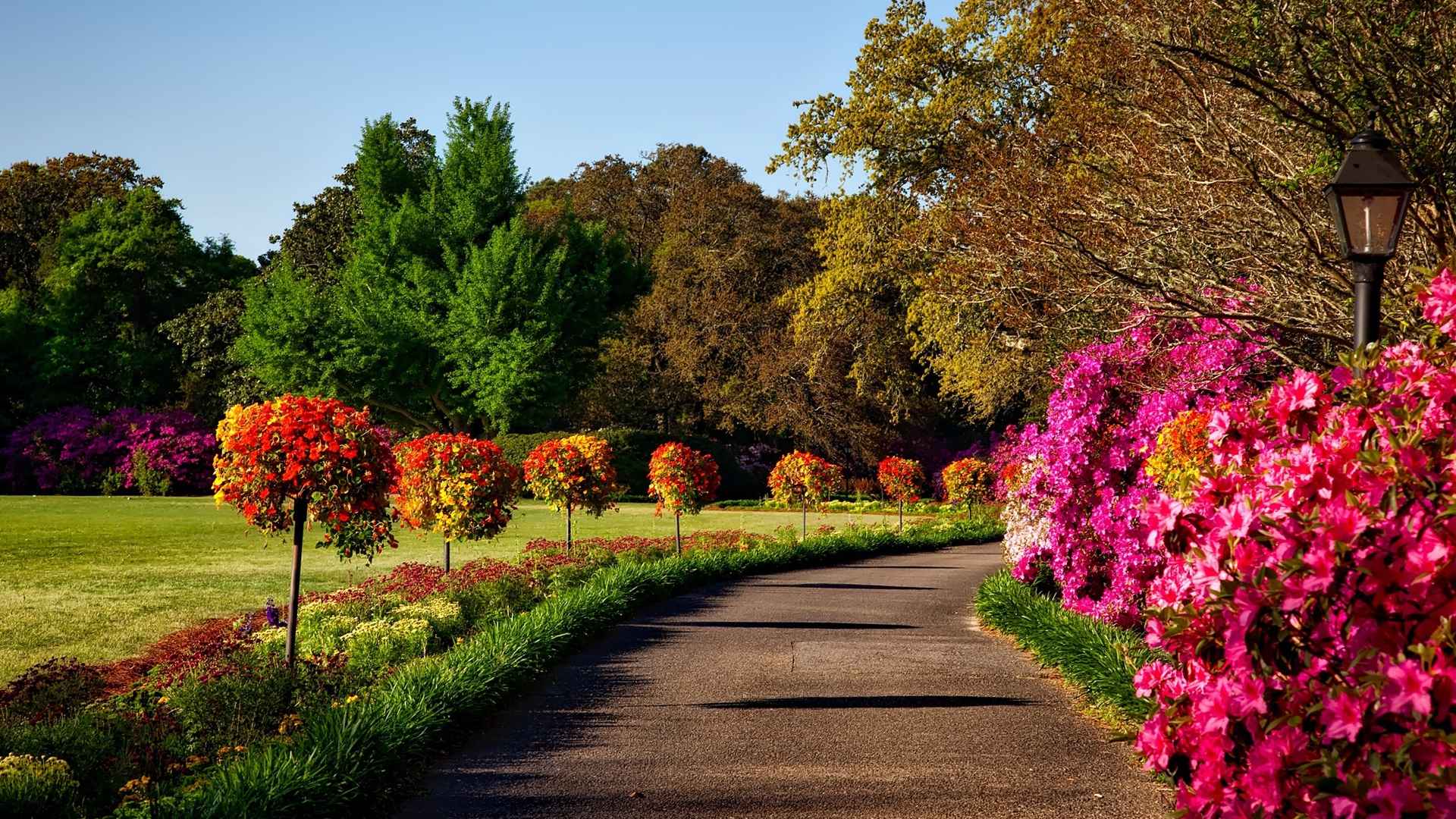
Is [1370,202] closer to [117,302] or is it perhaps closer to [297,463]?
[297,463]

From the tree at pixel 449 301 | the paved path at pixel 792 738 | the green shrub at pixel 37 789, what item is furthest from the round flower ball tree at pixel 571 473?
the tree at pixel 449 301

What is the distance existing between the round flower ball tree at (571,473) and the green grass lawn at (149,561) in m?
2.02

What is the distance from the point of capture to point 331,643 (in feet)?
36.7

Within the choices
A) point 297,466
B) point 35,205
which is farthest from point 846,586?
point 35,205

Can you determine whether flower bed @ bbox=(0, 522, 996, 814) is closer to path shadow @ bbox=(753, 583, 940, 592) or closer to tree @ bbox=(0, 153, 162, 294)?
path shadow @ bbox=(753, 583, 940, 592)

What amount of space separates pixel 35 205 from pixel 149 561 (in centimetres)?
3863

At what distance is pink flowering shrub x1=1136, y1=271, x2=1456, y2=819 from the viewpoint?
260cm

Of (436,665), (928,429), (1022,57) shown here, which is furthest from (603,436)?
(436,665)

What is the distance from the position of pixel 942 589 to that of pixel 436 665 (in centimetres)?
911

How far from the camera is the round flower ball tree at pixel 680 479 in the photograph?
19.6m

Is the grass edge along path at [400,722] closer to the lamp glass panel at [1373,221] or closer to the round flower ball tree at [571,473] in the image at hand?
the round flower ball tree at [571,473]

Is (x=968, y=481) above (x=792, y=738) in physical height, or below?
above

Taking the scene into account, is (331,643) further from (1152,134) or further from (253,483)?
(1152,134)

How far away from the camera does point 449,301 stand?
4006cm
